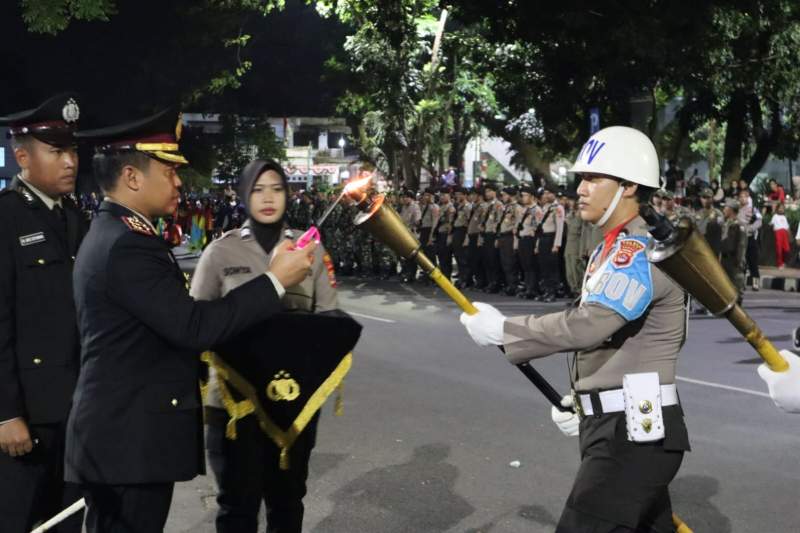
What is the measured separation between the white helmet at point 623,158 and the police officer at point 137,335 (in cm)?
114

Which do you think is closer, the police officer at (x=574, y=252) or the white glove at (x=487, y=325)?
the white glove at (x=487, y=325)

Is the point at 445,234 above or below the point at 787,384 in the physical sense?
below

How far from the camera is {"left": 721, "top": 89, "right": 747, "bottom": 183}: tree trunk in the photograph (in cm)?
2661

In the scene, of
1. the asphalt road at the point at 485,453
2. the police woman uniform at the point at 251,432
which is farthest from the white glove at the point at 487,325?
the asphalt road at the point at 485,453

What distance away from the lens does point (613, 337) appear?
3668mm

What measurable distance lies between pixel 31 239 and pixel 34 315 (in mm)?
290

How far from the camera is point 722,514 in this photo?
5.77 metres

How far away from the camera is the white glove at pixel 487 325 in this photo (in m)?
3.80

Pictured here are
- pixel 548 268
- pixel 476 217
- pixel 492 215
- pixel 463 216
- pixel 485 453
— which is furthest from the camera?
pixel 463 216

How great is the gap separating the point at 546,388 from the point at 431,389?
17.1 ft

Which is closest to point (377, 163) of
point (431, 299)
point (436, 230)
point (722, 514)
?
point (436, 230)

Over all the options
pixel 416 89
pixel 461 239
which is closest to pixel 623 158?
pixel 461 239

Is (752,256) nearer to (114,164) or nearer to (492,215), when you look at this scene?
(492,215)

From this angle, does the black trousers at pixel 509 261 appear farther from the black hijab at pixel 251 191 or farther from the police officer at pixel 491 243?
the black hijab at pixel 251 191
